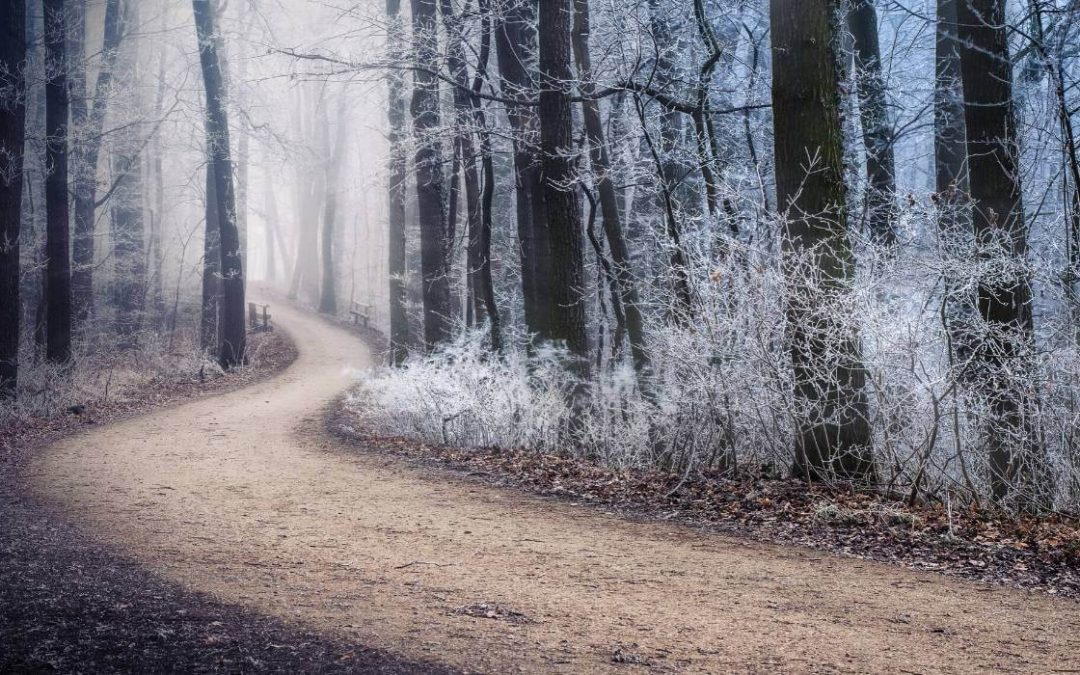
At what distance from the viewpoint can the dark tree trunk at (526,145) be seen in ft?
42.6

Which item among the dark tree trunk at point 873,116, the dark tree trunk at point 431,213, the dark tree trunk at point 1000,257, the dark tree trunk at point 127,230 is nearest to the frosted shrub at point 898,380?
the dark tree trunk at point 1000,257

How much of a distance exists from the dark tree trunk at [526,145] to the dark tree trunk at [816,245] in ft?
16.3

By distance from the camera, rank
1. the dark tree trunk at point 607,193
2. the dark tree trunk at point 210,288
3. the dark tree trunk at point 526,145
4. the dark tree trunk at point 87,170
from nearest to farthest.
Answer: the dark tree trunk at point 526,145 → the dark tree trunk at point 607,193 → the dark tree trunk at point 87,170 → the dark tree trunk at point 210,288

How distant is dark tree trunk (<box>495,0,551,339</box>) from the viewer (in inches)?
512

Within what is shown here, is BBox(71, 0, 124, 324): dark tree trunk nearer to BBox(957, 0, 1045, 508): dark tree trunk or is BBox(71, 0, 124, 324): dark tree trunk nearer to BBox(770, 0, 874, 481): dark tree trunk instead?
BBox(770, 0, 874, 481): dark tree trunk

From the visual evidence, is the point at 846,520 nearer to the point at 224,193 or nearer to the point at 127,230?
the point at 224,193

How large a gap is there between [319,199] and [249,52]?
57.1 feet

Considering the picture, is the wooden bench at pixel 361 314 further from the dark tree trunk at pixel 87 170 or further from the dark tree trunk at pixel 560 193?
the dark tree trunk at pixel 560 193

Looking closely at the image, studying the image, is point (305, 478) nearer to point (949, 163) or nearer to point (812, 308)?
point (812, 308)

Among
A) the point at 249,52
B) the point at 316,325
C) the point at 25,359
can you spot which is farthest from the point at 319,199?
the point at 25,359

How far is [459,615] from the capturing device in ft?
17.4

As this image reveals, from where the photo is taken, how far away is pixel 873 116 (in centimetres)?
1198

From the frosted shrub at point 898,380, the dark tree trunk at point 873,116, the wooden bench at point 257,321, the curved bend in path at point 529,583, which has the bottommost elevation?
the curved bend in path at point 529,583

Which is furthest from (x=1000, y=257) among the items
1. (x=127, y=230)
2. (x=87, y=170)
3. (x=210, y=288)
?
(x=127, y=230)
